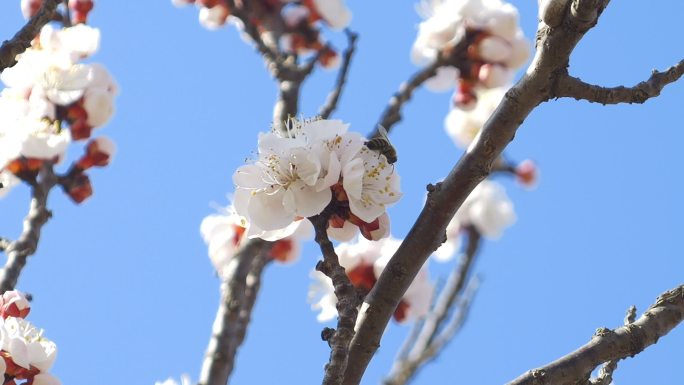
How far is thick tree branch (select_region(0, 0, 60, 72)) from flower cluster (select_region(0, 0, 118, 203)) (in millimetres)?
1043

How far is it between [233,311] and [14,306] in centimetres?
73

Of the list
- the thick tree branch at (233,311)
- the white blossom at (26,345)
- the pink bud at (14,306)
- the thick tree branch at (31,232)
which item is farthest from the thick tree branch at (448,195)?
the thick tree branch at (31,232)

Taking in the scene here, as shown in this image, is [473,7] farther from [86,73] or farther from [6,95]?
[6,95]

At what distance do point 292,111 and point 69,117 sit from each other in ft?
2.22

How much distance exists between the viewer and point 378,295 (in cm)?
152

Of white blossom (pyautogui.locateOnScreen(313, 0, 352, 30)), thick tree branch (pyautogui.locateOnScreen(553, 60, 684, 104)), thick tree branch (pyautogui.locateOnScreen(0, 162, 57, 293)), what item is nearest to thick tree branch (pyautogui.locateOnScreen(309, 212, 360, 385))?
thick tree branch (pyautogui.locateOnScreen(553, 60, 684, 104))

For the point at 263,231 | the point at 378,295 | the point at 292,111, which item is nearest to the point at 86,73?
the point at 292,111

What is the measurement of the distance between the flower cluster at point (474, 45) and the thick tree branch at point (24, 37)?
203cm

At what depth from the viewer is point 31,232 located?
2471 mm

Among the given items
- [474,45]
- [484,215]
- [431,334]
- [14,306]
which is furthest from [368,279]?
[484,215]

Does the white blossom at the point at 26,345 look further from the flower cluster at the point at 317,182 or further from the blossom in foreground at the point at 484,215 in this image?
the blossom in foreground at the point at 484,215

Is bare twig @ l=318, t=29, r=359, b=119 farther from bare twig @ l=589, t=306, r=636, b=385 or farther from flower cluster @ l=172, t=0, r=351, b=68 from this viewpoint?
bare twig @ l=589, t=306, r=636, b=385

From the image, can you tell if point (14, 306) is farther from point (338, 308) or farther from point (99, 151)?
point (99, 151)

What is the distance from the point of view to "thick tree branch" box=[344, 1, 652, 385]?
4.94 feet
